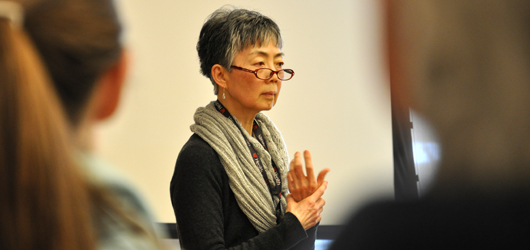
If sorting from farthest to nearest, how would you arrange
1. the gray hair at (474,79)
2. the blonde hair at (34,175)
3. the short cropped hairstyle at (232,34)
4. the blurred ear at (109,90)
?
the short cropped hairstyle at (232,34), the blurred ear at (109,90), the blonde hair at (34,175), the gray hair at (474,79)

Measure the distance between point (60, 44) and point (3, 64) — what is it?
53 millimetres

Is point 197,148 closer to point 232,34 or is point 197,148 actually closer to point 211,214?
point 211,214

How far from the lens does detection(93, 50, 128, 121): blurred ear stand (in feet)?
1.44

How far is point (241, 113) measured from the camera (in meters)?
1.28

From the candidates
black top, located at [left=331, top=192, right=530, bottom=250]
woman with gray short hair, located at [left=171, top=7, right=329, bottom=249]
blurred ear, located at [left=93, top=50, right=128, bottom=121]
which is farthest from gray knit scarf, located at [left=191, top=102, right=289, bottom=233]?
black top, located at [left=331, top=192, right=530, bottom=250]

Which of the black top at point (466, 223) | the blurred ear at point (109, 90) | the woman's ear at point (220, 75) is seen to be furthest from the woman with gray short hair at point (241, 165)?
the black top at point (466, 223)

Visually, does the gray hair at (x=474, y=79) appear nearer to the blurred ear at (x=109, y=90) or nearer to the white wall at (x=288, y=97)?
the blurred ear at (x=109, y=90)

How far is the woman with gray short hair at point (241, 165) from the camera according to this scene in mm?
1062

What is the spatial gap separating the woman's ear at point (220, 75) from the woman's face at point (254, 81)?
0.01 meters

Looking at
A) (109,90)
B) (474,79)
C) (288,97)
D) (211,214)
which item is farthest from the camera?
(288,97)

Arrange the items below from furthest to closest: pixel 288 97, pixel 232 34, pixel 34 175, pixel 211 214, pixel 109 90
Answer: pixel 288 97
pixel 232 34
pixel 211 214
pixel 109 90
pixel 34 175

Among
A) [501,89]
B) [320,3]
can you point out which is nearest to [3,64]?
[501,89]

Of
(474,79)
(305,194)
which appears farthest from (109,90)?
(305,194)

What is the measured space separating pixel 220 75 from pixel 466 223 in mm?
1035
